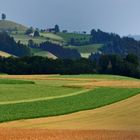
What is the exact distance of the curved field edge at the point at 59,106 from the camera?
44.6 m

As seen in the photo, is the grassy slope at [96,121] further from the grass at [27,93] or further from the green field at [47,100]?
the grass at [27,93]

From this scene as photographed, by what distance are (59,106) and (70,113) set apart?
14.5 ft

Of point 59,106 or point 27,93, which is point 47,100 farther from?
point 27,93

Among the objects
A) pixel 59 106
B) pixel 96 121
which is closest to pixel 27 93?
pixel 59 106

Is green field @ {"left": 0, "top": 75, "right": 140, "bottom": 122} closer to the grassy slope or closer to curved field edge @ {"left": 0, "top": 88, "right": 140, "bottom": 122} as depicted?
curved field edge @ {"left": 0, "top": 88, "right": 140, "bottom": 122}

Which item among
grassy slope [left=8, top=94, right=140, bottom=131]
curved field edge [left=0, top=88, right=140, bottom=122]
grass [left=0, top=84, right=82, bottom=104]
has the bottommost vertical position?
grassy slope [left=8, top=94, right=140, bottom=131]

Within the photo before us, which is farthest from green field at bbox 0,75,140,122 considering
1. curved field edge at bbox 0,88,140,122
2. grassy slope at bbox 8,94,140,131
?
grassy slope at bbox 8,94,140,131

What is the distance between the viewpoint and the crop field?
33.3 meters

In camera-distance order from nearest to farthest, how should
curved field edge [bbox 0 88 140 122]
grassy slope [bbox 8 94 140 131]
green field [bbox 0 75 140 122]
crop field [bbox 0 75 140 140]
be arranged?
crop field [bbox 0 75 140 140]
grassy slope [bbox 8 94 140 131]
curved field edge [bbox 0 88 140 122]
green field [bbox 0 75 140 122]

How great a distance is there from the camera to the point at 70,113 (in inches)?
1876

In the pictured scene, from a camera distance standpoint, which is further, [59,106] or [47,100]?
[47,100]

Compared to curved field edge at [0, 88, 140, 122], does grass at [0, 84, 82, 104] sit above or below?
above

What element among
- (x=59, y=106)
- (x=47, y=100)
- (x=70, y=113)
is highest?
(x=47, y=100)

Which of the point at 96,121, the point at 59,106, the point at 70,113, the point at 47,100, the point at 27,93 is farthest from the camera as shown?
the point at 27,93
